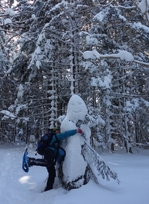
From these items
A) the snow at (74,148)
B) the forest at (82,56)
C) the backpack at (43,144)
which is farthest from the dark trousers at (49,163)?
the forest at (82,56)

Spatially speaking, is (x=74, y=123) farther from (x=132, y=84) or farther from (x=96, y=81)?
(x=132, y=84)

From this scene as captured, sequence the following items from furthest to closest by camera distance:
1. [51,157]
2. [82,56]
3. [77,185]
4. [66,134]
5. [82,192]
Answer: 1. [82,56]
2. [66,134]
3. [51,157]
4. [77,185]
5. [82,192]

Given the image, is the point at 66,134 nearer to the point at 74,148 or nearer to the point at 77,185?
the point at 74,148

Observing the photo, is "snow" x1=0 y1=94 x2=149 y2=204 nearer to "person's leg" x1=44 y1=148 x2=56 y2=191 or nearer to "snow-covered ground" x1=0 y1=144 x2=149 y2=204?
"snow-covered ground" x1=0 y1=144 x2=149 y2=204

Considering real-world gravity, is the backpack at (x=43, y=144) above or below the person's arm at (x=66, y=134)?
below

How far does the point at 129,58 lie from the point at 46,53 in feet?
29.4

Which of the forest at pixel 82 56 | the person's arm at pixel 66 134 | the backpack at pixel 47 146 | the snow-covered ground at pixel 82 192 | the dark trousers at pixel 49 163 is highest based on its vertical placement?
the forest at pixel 82 56

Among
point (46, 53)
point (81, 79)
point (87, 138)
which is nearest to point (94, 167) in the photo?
point (87, 138)

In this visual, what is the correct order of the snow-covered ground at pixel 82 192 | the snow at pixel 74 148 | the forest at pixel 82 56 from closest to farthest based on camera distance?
the snow-covered ground at pixel 82 192, the snow at pixel 74 148, the forest at pixel 82 56

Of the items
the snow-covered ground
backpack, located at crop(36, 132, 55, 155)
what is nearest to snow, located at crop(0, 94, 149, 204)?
the snow-covered ground

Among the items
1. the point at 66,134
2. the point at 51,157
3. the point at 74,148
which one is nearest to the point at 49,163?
the point at 51,157

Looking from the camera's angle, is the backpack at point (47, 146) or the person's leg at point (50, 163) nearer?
the person's leg at point (50, 163)

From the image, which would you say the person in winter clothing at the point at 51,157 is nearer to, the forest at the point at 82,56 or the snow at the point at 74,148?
the snow at the point at 74,148

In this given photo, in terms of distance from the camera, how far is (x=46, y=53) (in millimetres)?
13000
